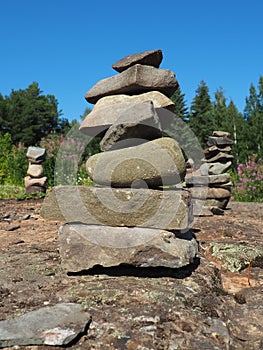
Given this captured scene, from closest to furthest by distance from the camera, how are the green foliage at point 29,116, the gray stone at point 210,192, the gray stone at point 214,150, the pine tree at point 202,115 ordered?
the gray stone at point 210,192 < the gray stone at point 214,150 < the pine tree at point 202,115 < the green foliage at point 29,116

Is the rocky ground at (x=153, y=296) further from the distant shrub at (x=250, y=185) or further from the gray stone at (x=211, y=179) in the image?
the distant shrub at (x=250, y=185)

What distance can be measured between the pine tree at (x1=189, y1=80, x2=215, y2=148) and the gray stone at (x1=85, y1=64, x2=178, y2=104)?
2541 cm

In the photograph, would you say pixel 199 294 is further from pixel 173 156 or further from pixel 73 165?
pixel 73 165

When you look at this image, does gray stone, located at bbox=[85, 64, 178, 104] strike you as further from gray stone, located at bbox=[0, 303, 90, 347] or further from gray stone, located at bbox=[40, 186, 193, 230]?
gray stone, located at bbox=[0, 303, 90, 347]

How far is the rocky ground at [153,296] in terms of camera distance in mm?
2234

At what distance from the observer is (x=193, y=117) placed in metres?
32.0

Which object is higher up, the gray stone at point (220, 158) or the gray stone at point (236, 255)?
the gray stone at point (220, 158)

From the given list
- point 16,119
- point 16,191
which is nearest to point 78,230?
point 16,191

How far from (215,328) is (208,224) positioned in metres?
4.31

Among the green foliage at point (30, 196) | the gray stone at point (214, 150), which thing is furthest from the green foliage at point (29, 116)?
the gray stone at point (214, 150)

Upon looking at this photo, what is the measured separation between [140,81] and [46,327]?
2.69 m

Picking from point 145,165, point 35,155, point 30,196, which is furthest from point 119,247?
point 35,155

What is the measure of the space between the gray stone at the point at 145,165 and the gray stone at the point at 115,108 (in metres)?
0.37

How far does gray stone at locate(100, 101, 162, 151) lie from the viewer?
3.38 meters
